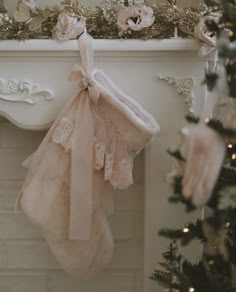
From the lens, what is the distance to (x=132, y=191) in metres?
1.57

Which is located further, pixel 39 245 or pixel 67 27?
pixel 39 245

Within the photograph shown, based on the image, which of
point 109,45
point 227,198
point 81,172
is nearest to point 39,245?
point 81,172

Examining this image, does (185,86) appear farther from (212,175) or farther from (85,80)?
(212,175)

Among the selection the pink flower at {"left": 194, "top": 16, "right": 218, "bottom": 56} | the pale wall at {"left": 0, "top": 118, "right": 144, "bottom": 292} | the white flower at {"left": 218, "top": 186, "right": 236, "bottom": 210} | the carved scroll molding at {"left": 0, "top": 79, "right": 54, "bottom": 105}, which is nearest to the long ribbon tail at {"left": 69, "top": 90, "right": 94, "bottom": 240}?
the carved scroll molding at {"left": 0, "top": 79, "right": 54, "bottom": 105}

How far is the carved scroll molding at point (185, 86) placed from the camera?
1.36 m

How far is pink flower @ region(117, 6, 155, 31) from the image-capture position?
1.28m

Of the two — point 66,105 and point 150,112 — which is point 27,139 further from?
point 150,112

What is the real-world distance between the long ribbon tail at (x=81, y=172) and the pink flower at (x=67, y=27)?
0.16m

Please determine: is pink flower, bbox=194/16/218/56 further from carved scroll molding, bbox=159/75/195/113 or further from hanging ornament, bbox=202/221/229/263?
hanging ornament, bbox=202/221/229/263

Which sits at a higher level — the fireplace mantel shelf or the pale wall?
the fireplace mantel shelf

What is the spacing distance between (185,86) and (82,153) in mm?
354

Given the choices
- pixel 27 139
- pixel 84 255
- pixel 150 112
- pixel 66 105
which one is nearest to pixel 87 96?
pixel 66 105

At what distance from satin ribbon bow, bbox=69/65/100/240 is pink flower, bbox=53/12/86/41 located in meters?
0.09

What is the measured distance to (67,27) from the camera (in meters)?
1.30
